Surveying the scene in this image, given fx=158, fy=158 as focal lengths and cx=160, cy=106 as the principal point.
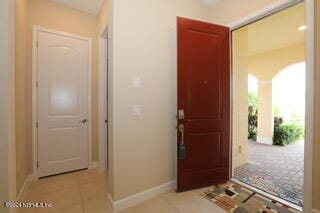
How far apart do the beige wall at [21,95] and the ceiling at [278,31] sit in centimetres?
371

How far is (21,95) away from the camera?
2115 mm

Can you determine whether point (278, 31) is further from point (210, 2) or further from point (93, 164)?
point (93, 164)

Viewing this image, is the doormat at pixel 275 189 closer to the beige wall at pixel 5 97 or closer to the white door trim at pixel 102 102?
the white door trim at pixel 102 102

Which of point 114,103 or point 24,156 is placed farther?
point 24,156

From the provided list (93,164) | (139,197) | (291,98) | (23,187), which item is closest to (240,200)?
(139,197)

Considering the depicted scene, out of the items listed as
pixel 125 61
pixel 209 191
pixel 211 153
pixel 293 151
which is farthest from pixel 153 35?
pixel 293 151

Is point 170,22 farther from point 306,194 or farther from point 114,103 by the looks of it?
point 306,194

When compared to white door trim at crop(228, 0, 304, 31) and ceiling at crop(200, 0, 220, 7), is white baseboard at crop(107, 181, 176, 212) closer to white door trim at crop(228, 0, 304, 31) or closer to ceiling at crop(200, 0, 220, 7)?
white door trim at crop(228, 0, 304, 31)

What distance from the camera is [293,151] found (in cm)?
410

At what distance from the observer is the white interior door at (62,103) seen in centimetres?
253

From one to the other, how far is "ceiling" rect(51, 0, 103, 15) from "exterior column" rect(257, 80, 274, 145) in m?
5.12

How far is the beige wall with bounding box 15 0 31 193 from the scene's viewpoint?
192 centimetres

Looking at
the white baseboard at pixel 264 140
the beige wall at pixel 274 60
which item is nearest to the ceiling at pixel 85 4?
the beige wall at pixel 274 60

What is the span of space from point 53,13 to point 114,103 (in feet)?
6.88
